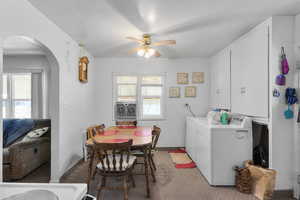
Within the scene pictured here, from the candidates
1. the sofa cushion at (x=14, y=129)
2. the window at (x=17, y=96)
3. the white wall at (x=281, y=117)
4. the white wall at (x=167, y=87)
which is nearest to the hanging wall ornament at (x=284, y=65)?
the white wall at (x=281, y=117)

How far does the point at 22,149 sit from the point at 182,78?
368 cm

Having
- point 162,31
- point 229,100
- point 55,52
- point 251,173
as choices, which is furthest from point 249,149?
point 55,52

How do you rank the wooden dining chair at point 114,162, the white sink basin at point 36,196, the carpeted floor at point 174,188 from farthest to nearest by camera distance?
the carpeted floor at point 174,188 < the wooden dining chair at point 114,162 < the white sink basin at point 36,196

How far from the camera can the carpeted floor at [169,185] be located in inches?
91.7

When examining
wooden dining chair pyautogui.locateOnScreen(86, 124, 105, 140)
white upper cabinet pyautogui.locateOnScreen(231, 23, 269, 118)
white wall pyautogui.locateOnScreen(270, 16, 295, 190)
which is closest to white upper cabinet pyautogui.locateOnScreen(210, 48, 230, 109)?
white upper cabinet pyautogui.locateOnScreen(231, 23, 269, 118)

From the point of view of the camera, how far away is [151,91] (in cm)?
465

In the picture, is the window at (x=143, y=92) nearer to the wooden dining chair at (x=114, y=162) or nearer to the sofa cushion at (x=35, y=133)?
the sofa cushion at (x=35, y=133)

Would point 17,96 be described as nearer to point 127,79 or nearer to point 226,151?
point 127,79

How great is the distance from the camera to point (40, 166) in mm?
3324

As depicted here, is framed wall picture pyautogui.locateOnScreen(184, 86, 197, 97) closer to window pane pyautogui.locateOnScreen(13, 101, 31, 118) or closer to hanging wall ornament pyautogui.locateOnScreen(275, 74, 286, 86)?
hanging wall ornament pyautogui.locateOnScreen(275, 74, 286, 86)

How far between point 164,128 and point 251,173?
238 cm

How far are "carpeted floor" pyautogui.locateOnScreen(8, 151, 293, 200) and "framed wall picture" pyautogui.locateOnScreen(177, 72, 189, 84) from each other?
2.15 metres

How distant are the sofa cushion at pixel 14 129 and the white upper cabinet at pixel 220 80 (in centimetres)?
394

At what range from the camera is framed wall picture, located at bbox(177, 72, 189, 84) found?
4.55m
